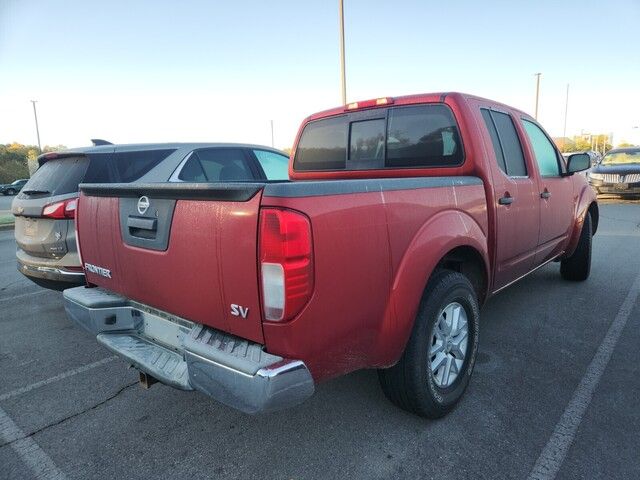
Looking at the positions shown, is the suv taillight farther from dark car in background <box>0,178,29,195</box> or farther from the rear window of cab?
dark car in background <box>0,178,29,195</box>

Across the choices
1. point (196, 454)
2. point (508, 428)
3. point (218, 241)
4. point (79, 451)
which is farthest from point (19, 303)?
point (508, 428)

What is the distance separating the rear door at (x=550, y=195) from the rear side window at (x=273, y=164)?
2895mm

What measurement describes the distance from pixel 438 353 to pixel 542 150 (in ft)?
8.61

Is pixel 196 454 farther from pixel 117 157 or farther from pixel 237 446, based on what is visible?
pixel 117 157

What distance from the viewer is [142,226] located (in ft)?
7.25

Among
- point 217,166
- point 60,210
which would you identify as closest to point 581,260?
point 217,166

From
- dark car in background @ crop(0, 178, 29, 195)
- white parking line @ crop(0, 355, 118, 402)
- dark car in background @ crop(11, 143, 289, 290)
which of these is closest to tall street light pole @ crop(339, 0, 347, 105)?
dark car in background @ crop(11, 143, 289, 290)

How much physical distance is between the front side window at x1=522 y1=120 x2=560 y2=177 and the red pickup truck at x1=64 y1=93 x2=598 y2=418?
1.51 ft

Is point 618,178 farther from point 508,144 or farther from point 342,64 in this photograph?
point 508,144

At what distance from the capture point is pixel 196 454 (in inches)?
89.1

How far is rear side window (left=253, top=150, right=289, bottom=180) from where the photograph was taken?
554 cm

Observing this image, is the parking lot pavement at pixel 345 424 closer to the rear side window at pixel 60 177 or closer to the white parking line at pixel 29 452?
the white parking line at pixel 29 452

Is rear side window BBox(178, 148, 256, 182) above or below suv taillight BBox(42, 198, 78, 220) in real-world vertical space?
above

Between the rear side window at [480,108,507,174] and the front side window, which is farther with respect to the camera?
the front side window
